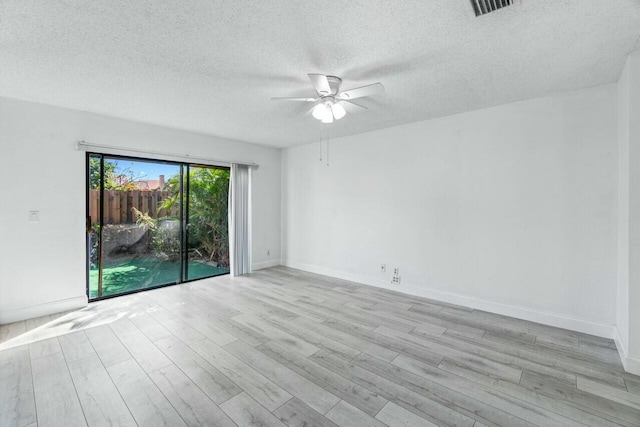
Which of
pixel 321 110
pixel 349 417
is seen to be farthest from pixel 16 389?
pixel 321 110

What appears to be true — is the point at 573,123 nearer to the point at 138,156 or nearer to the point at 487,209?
the point at 487,209

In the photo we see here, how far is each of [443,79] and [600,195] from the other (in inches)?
79.4

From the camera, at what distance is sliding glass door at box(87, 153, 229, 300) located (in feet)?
12.6

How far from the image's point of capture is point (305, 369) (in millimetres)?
2283

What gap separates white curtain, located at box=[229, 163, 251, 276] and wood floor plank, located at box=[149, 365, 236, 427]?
2.93 m

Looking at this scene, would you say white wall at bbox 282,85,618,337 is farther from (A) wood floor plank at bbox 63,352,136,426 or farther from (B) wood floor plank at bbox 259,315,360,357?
(A) wood floor plank at bbox 63,352,136,426

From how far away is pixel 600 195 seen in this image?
2844 millimetres

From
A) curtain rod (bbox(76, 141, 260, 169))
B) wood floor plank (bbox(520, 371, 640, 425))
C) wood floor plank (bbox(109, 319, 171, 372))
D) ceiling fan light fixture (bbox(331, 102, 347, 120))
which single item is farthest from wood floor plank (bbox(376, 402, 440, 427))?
curtain rod (bbox(76, 141, 260, 169))

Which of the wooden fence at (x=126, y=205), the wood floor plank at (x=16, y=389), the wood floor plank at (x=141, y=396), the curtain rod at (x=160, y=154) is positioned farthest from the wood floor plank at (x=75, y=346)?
the curtain rod at (x=160, y=154)

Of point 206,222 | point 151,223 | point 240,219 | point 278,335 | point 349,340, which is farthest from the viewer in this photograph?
point 240,219

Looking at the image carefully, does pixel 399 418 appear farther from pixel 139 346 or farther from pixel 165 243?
pixel 165 243

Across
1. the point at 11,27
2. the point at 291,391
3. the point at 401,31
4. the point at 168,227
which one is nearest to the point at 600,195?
the point at 401,31

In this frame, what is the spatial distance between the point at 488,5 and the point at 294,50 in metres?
1.31

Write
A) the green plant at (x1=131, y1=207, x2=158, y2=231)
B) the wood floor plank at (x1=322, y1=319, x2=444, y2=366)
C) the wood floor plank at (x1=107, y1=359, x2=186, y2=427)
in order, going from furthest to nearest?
the green plant at (x1=131, y1=207, x2=158, y2=231), the wood floor plank at (x1=322, y1=319, x2=444, y2=366), the wood floor plank at (x1=107, y1=359, x2=186, y2=427)
